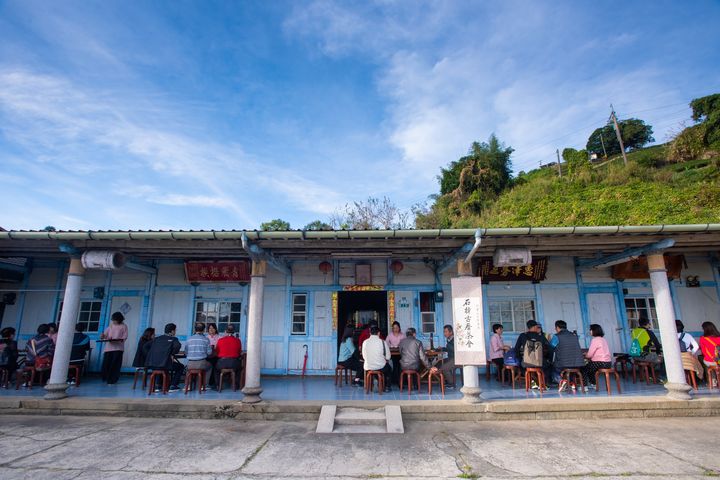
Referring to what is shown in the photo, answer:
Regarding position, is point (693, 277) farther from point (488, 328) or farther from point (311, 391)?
point (311, 391)

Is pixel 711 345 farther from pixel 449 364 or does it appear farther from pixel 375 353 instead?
pixel 375 353

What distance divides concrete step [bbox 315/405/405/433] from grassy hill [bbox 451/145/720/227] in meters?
18.0

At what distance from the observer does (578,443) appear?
499 centimetres

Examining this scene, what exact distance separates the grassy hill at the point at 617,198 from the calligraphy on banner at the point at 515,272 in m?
12.6

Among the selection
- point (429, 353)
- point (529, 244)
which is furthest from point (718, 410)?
point (429, 353)

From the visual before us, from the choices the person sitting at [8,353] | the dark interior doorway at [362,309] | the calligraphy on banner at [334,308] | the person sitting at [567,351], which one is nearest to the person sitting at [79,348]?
the person sitting at [8,353]

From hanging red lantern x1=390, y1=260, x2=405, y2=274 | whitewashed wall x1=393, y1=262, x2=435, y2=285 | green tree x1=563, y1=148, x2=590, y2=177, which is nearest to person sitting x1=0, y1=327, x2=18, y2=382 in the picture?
hanging red lantern x1=390, y1=260, x2=405, y2=274

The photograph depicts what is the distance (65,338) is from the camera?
6832 mm

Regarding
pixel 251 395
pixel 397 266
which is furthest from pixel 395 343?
pixel 251 395

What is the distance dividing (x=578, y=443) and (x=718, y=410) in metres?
3.18

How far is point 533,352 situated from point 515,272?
8.13 feet

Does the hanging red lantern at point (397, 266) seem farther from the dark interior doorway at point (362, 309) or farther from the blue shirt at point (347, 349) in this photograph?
the dark interior doorway at point (362, 309)

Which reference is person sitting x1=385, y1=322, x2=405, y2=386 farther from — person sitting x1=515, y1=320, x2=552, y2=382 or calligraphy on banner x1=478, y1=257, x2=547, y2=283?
calligraphy on banner x1=478, y1=257, x2=547, y2=283

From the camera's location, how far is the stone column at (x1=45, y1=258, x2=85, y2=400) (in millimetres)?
6566
